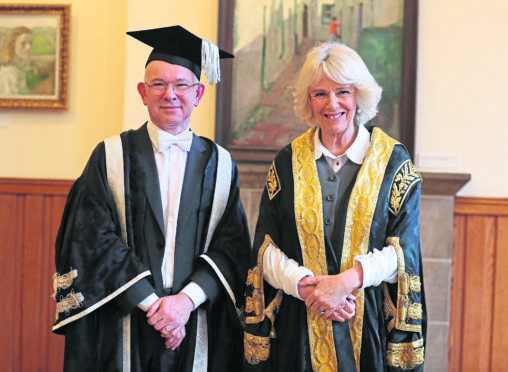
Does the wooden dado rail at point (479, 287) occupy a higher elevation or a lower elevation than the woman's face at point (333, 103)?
lower

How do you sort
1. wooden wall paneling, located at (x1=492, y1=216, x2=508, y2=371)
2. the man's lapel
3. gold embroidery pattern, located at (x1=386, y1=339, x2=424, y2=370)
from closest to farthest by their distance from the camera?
gold embroidery pattern, located at (x1=386, y1=339, x2=424, y2=370) < the man's lapel < wooden wall paneling, located at (x1=492, y1=216, x2=508, y2=371)

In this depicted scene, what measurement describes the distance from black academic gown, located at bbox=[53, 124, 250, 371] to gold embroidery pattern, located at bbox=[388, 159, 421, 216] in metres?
0.67

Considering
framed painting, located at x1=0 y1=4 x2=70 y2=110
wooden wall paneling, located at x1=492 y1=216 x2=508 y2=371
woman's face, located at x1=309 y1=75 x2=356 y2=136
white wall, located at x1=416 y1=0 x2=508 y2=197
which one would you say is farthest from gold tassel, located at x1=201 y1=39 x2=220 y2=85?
wooden wall paneling, located at x1=492 y1=216 x2=508 y2=371

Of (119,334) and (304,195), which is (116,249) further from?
(304,195)

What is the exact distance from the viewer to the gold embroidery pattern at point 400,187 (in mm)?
2311

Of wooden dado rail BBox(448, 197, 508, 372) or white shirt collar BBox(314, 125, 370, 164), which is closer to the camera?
white shirt collar BBox(314, 125, 370, 164)

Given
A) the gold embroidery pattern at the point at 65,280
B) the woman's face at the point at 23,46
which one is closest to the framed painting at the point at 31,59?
the woman's face at the point at 23,46

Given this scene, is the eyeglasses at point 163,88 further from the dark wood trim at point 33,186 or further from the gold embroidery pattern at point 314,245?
the dark wood trim at point 33,186

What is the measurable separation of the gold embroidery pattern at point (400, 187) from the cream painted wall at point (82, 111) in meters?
2.59

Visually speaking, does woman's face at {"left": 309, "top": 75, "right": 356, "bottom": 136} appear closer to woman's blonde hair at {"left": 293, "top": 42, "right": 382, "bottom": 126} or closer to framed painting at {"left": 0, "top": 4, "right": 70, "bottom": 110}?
woman's blonde hair at {"left": 293, "top": 42, "right": 382, "bottom": 126}

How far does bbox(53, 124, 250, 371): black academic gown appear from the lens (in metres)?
2.41

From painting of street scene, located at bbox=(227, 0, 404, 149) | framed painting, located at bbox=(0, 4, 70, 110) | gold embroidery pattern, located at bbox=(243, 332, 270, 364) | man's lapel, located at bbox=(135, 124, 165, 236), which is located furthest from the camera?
framed painting, located at bbox=(0, 4, 70, 110)

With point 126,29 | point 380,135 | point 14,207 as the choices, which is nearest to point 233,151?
point 126,29

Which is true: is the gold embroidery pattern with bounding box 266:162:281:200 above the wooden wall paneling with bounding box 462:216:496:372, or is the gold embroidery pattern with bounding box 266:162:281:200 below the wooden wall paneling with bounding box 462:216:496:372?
above
